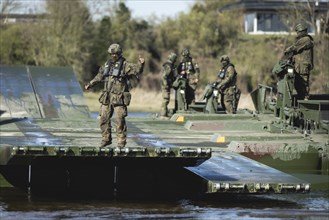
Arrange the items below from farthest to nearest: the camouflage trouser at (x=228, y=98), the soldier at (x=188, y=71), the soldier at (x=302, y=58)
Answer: the soldier at (x=188, y=71), the camouflage trouser at (x=228, y=98), the soldier at (x=302, y=58)

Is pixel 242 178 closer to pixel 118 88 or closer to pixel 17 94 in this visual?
pixel 118 88

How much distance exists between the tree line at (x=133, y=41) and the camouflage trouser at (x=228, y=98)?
20.5 metres

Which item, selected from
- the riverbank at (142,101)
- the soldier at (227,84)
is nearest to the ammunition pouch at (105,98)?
the soldier at (227,84)

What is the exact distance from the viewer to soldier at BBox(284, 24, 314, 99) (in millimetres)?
18516

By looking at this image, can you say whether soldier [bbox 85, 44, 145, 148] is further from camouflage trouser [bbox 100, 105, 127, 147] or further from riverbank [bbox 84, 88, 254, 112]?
riverbank [bbox 84, 88, 254, 112]

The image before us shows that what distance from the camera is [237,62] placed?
46.8 metres

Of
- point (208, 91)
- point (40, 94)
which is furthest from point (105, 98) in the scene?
point (40, 94)

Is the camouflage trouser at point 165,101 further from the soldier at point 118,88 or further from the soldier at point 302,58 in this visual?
the soldier at point 118,88

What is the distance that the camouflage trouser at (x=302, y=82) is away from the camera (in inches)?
738

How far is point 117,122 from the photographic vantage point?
1338 cm

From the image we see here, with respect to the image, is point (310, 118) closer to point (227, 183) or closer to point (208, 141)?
point (208, 141)

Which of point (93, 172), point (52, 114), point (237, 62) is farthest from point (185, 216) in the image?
point (237, 62)

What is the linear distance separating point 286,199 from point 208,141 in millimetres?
2499

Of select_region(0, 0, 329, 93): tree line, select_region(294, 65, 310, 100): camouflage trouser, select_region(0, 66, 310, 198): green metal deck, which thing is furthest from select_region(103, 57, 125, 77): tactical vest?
select_region(0, 0, 329, 93): tree line
